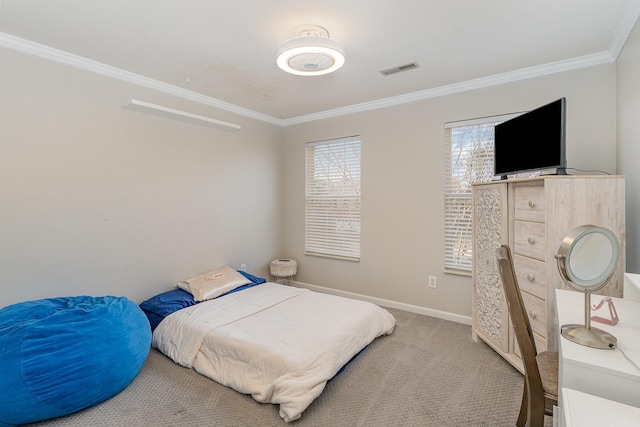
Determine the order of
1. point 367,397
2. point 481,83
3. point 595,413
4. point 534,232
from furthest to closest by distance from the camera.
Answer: point 481,83 < point 534,232 < point 367,397 < point 595,413

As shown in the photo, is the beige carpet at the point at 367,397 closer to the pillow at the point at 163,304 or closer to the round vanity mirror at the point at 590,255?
the pillow at the point at 163,304

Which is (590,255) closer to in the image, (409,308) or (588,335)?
(588,335)

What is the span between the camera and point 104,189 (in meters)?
2.83

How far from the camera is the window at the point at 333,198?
4.07m

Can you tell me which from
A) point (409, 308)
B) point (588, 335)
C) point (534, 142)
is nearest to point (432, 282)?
point (409, 308)

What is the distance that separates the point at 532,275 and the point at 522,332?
1.01 metres

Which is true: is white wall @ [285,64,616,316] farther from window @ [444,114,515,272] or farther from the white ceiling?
the white ceiling

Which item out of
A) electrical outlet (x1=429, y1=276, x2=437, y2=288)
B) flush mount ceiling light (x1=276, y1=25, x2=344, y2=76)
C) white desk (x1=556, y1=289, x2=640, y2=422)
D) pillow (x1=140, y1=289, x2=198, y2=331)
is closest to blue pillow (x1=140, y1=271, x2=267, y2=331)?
pillow (x1=140, y1=289, x2=198, y2=331)

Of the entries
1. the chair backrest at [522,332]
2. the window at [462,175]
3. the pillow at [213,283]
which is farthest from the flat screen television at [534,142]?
the pillow at [213,283]

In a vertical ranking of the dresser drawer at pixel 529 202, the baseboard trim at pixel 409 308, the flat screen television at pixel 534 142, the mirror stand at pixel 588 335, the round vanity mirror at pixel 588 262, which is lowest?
the baseboard trim at pixel 409 308

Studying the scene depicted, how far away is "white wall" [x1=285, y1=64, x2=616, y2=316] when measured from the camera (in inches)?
104

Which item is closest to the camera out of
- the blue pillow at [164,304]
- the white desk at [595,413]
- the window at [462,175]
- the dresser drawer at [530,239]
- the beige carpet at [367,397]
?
the white desk at [595,413]

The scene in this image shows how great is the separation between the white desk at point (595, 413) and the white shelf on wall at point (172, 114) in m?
3.39

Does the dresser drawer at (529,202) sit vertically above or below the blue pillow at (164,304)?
above
